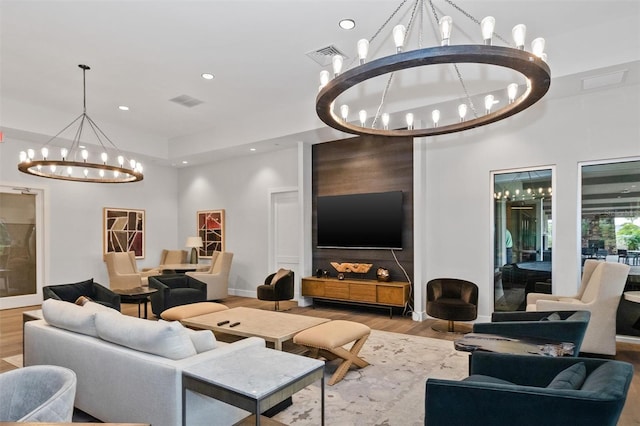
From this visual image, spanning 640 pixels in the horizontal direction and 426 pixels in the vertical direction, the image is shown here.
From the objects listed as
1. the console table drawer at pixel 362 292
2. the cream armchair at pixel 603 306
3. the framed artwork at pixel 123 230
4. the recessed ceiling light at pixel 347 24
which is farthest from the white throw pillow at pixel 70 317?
the framed artwork at pixel 123 230

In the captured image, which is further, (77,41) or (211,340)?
(77,41)

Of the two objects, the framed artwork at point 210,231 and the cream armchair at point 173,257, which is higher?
the framed artwork at point 210,231

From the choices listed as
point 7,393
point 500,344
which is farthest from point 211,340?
point 500,344

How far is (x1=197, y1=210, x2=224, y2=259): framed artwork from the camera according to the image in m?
8.70

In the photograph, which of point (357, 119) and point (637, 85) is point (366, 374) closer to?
point (357, 119)

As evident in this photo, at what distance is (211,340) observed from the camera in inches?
102

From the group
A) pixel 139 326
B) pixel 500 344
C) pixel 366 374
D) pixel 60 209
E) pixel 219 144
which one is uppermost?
pixel 219 144

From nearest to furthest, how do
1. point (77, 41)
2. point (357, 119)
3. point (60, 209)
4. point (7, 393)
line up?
point (7, 393) → point (77, 41) → point (357, 119) → point (60, 209)

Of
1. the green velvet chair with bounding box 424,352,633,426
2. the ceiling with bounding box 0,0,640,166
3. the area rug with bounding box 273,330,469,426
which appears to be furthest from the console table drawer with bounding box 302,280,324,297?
the green velvet chair with bounding box 424,352,633,426

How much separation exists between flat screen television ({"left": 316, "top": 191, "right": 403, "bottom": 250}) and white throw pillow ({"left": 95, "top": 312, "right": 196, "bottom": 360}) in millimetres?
4400

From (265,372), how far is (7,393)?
1.18m

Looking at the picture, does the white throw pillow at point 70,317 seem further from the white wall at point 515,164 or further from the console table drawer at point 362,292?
the white wall at point 515,164

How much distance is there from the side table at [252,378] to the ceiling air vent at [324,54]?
354cm

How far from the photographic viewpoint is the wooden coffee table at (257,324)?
3.49 meters
